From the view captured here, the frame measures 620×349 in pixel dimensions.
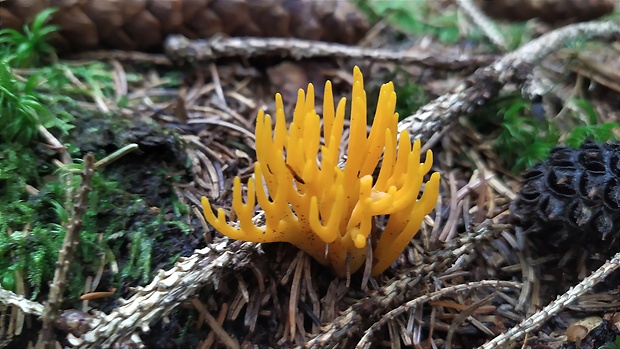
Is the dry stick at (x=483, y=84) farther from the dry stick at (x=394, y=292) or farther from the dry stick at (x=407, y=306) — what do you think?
the dry stick at (x=407, y=306)

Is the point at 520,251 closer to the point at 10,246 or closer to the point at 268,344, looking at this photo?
the point at 268,344

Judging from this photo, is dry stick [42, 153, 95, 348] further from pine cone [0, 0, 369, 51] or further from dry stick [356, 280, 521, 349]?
pine cone [0, 0, 369, 51]

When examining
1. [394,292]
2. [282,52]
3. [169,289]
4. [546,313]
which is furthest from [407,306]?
[282,52]

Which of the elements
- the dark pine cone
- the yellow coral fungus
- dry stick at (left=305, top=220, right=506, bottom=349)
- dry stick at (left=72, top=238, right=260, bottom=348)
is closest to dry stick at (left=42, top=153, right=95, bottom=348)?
dry stick at (left=72, top=238, right=260, bottom=348)

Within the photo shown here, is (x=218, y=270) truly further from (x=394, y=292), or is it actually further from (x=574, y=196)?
(x=574, y=196)

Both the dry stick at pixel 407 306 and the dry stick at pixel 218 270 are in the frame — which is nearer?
the dry stick at pixel 218 270

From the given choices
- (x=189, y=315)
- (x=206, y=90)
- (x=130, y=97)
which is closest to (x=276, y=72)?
(x=206, y=90)

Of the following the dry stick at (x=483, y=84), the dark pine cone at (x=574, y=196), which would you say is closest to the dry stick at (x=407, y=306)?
the dark pine cone at (x=574, y=196)
